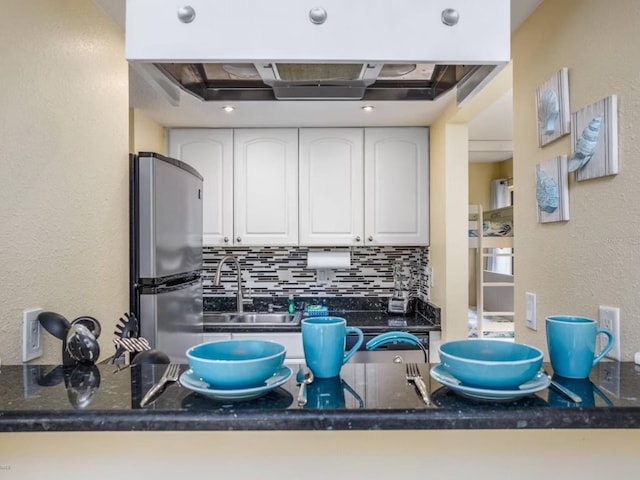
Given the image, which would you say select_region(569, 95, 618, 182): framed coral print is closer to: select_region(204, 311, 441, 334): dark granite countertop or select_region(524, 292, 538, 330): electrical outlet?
select_region(524, 292, 538, 330): electrical outlet

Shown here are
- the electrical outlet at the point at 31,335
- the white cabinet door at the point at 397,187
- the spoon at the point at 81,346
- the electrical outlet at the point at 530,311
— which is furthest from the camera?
the white cabinet door at the point at 397,187

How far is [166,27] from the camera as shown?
929mm

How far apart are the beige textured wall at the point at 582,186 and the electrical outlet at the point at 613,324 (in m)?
0.02

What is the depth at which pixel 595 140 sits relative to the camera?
1209 millimetres

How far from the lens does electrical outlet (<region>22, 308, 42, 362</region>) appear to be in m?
1.20

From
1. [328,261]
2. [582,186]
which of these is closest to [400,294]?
[328,261]

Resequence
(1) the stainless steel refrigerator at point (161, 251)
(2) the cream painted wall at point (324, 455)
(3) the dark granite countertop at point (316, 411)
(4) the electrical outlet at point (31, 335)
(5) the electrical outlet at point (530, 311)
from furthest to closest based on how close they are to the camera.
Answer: (1) the stainless steel refrigerator at point (161, 251) → (5) the electrical outlet at point (530, 311) → (4) the electrical outlet at point (31, 335) → (2) the cream painted wall at point (324, 455) → (3) the dark granite countertop at point (316, 411)

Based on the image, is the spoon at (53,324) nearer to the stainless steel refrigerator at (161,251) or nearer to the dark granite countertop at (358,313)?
the stainless steel refrigerator at (161,251)

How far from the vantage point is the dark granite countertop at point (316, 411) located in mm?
760

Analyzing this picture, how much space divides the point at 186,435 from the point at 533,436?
28.1 inches

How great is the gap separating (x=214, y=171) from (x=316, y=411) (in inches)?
98.6

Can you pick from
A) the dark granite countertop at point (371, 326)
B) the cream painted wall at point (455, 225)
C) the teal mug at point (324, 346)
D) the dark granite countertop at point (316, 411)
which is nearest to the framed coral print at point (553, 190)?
the dark granite countertop at point (316, 411)

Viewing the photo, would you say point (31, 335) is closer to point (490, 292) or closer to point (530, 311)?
point (530, 311)

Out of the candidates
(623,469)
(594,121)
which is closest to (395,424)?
(623,469)
